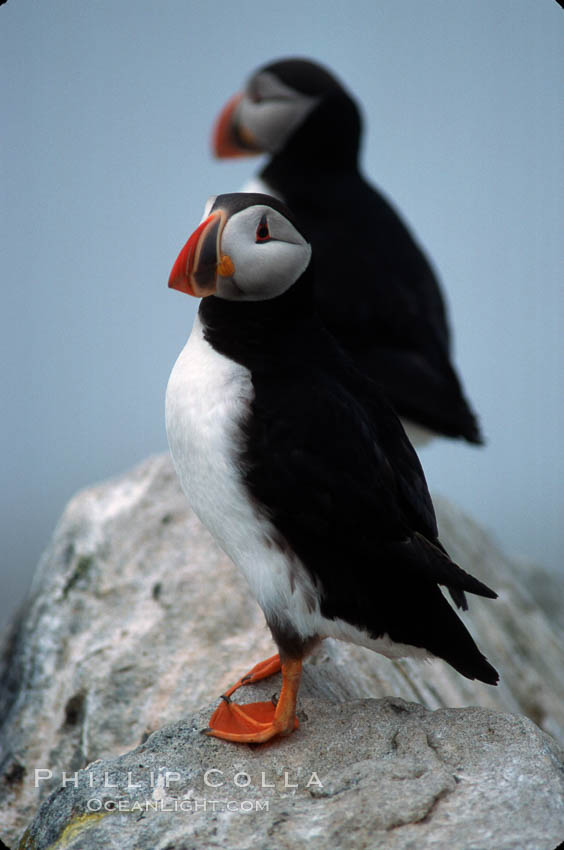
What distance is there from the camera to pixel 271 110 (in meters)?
4.81

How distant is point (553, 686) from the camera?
4.46 m

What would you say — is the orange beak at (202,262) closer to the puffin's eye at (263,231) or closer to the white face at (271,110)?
the puffin's eye at (263,231)

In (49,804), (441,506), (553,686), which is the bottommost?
(553,686)

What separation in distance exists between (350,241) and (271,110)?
994 millimetres

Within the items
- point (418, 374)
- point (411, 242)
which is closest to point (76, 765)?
point (418, 374)

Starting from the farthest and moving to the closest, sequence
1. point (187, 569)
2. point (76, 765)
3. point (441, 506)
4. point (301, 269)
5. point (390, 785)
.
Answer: point (441, 506) < point (187, 569) < point (76, 765) < point (301, 269) < point (390, 785)

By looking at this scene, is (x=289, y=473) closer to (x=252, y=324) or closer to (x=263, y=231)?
(x=252, y=324)

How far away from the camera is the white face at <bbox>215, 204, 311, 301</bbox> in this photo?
2.14 meters

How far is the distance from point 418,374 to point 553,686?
174 cm

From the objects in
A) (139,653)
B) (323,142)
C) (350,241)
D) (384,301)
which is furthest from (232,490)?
(323,142)

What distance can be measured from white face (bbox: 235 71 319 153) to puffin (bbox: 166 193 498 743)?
9.04 feet

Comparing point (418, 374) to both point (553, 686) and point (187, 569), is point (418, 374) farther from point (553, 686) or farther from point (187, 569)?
point (553, 686)

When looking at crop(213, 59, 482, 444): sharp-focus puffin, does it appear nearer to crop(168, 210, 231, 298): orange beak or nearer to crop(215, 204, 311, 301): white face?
crop(215, 204, 311, 301): white face

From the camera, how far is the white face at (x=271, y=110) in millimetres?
4766
